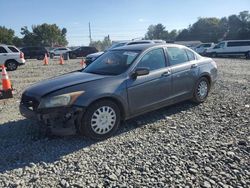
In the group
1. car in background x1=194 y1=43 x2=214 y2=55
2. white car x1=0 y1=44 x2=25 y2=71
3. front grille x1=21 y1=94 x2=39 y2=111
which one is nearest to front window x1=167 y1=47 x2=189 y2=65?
front grille x1=21 y1=94 x2=39 y2=111

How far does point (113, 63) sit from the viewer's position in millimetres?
5789

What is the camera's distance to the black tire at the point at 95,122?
15.4 ft

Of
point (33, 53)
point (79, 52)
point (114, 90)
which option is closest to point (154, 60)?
point (114, 90)

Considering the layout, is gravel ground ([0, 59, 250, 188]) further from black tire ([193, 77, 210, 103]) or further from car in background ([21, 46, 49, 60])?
car in background ([21, 46, 49, 60])

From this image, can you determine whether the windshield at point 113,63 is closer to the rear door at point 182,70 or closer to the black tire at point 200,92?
the rear door at point 182,70

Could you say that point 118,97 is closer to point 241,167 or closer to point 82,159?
point 82,159

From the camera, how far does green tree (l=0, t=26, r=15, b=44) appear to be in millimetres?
70688

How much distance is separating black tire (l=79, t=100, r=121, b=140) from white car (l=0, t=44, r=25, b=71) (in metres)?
14.5

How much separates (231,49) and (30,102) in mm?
29390

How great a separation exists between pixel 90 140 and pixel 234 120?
3.02 metres

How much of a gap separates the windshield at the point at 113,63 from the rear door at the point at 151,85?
0.24 meters

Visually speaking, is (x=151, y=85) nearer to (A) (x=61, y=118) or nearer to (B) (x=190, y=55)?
(B) (x=190, y=55)

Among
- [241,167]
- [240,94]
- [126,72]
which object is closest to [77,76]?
[126,72]

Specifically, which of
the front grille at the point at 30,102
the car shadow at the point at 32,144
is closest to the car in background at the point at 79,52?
the car shadow at the point at 32,144
